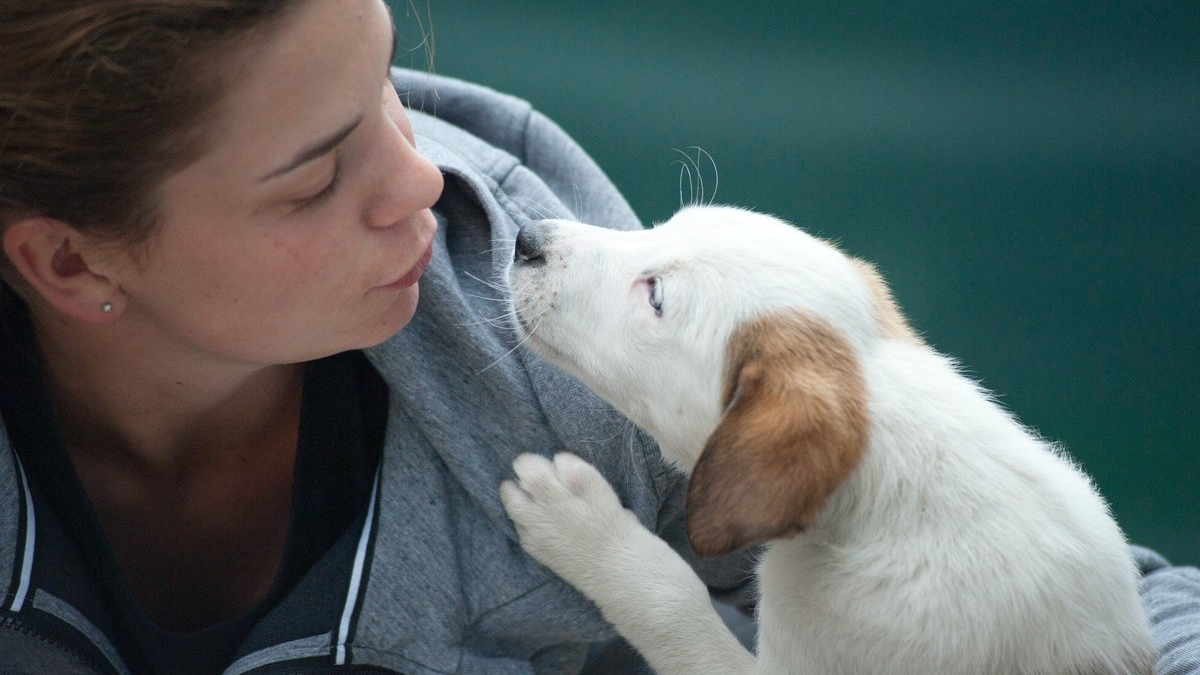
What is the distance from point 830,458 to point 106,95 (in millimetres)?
722

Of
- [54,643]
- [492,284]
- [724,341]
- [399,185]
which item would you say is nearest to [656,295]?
[724,341]

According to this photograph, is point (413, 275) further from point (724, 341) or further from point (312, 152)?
point (724, 341)

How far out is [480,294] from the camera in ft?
4.34

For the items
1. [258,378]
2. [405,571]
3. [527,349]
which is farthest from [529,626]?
[258,378]

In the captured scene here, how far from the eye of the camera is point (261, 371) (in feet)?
4.40

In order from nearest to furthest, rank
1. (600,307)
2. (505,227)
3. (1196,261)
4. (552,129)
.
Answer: (600,307) < (505,227) < (552,129) < (1196,261)

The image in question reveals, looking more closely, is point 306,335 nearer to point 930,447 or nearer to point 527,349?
point 527,349

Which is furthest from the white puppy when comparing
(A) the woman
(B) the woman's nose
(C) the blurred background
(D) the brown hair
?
(C) the blurred background

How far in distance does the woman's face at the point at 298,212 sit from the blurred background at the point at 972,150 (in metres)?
0.97

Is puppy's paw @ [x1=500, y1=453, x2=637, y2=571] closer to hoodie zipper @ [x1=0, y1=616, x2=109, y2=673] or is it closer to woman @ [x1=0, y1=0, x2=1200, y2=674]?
woman @ [x1=0, y1=0, x2=1200, y2=674]

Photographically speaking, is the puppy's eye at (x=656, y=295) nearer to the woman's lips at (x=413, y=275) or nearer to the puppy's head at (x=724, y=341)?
the puppy's head at (x=724, y=341)

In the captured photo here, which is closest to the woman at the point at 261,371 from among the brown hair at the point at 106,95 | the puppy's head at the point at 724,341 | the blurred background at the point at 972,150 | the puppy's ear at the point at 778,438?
the brown hair at the point at 106,95

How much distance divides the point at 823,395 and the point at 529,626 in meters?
0.49

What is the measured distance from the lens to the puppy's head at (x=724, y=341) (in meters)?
1.02
